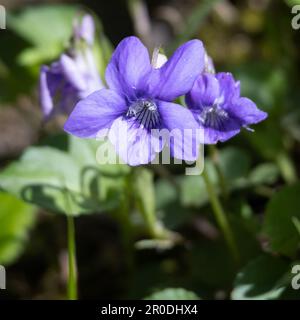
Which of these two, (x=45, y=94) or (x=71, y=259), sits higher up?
(x=45, y=94)

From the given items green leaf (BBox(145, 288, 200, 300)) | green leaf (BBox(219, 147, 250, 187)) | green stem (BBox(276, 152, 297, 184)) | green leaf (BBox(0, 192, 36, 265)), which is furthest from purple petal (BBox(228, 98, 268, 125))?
green leaf (BBox(0, 192, 36, 265))

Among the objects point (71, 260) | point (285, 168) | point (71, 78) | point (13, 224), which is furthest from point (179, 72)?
point (13, 224)

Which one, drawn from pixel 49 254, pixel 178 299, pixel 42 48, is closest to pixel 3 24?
pixel 42 48

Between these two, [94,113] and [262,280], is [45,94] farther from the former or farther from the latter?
[262,280]

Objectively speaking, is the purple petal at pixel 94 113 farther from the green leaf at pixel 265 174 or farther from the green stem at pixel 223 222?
the green leaf at pixel 265 174

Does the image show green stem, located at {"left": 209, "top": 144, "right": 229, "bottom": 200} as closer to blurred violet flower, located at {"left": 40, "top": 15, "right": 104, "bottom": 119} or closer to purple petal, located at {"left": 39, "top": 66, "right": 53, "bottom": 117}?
blurred violet flower, located at {"left": 40, "top": 15, "right": 104, "bottom": 119}

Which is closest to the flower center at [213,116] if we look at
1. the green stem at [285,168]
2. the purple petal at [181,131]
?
the purple petal at [181,131]
